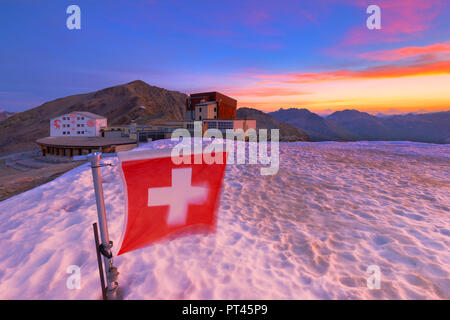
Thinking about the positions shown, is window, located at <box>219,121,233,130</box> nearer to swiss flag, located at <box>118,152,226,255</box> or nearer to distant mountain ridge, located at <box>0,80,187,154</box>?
swiss flag, located at <box>118,152,226,255</box>

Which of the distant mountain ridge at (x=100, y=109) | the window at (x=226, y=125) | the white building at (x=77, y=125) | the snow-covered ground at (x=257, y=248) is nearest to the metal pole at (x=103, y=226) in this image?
the snow-covered ground at (x=257, y=248)

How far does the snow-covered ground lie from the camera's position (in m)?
3.19

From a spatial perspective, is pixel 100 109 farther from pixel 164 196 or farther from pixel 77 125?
pixel 164 196

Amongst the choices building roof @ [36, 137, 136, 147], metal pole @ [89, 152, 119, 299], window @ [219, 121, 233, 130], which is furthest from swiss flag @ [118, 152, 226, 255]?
window @ [219, 121, 233, 130]

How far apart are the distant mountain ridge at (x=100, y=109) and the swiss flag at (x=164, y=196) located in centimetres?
7564

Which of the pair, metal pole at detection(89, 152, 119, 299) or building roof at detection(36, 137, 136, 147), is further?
building roof at detection(36, 137, 136, 147)

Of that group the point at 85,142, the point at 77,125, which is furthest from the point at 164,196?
the point at 77,125

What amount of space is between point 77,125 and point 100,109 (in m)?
73.4

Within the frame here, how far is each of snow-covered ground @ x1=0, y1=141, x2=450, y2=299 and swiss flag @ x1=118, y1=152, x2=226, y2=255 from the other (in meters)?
0.89

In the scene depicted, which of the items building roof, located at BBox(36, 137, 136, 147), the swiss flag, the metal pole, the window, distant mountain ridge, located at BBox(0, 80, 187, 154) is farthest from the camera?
distant mountain ridge, located at BBox(0, 80, 187, 154)

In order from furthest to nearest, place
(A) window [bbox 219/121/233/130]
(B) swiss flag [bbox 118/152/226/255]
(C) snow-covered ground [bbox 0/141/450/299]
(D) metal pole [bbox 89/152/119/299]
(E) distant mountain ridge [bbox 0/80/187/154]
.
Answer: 1. (E) distant mountain ridge [bbox 0/80/187/154]
2. (A) window [bbox 219/121/233/130]
3. (C) snow-covered ground [bbox 0/141/450/299]
4. (B) swiss flag [bbox 118/152/226/255]
5. (D) metal pole [bbox 89/152/119/299]

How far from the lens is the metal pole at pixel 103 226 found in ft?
7.69

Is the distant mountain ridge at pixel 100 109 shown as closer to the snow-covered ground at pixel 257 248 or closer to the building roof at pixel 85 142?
the building roof at pixel 85 142

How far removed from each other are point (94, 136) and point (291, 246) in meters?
45.9
